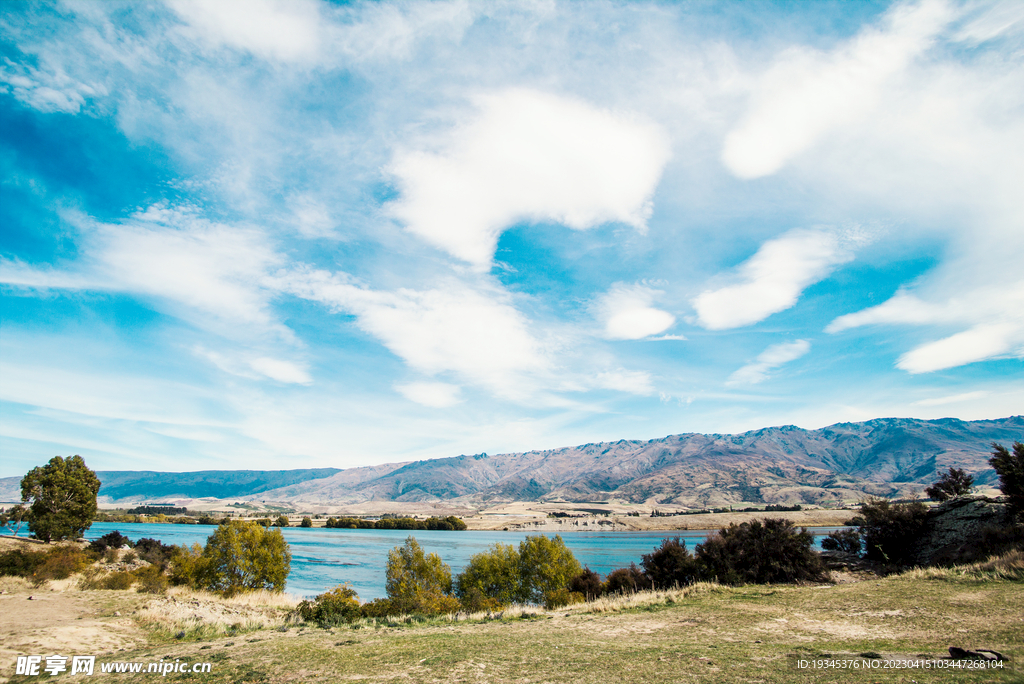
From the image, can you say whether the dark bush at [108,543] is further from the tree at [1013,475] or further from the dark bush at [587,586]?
the tree at [1013,475]

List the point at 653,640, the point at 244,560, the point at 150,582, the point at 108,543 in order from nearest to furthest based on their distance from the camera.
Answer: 1. the point at 653,640
2. the point at 150,582
3. the point at 244,560
4. the point at 108,543

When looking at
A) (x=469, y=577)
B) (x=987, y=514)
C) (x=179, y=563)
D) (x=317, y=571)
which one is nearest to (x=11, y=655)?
(x=469, y=577)

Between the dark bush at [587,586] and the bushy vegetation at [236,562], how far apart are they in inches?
1346

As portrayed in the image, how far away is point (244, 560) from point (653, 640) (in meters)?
Answer: 52.9

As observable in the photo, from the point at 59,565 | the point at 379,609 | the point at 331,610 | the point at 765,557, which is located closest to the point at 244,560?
the point at 59,565

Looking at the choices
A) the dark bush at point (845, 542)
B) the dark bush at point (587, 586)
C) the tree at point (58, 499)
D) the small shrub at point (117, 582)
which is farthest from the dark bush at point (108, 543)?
the dark bush at point (845, 542)

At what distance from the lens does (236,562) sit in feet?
161

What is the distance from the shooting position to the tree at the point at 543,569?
43.6 metres

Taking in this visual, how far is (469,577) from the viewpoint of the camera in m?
44.3

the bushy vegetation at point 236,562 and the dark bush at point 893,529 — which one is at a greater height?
the dark bush at point 893,529

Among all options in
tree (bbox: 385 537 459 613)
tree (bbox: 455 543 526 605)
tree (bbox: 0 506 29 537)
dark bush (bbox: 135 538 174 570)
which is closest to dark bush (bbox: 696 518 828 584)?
tree (bbox: 455 543 526 605)

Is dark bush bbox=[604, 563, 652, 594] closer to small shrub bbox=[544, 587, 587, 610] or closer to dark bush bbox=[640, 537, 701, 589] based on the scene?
dark bush bbox=[640, 537, 701, 589]

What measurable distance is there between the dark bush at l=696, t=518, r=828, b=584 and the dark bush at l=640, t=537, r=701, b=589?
1024mm

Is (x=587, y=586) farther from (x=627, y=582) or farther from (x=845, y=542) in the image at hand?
(x=845, y=542)
